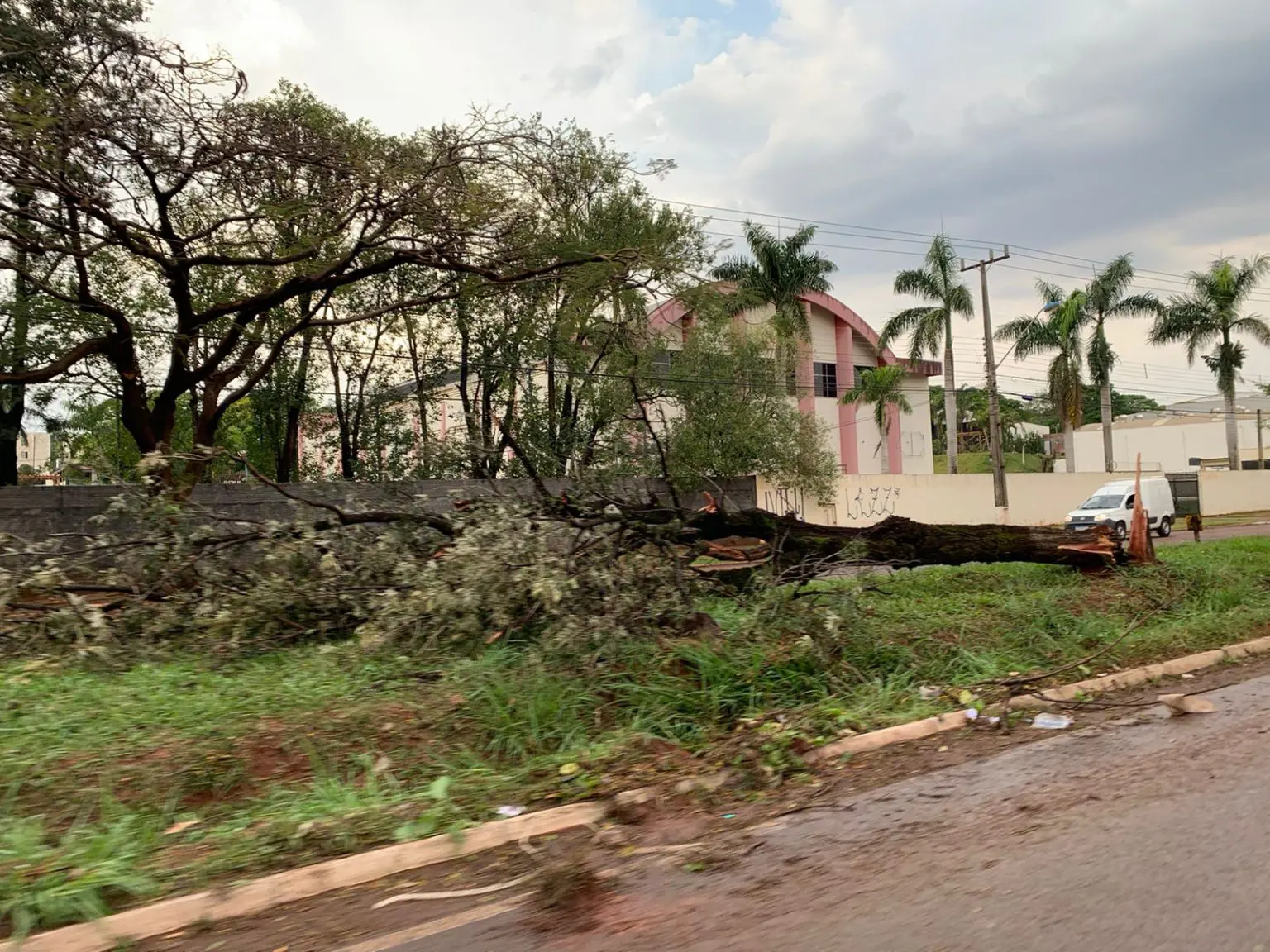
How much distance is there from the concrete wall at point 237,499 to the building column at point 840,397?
26.6 meters

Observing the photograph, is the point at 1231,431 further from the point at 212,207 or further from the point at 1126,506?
the point at 212,207

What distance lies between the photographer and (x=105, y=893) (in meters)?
3.47

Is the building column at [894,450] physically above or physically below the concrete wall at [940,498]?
above

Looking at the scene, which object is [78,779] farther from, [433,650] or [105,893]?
[433,650]

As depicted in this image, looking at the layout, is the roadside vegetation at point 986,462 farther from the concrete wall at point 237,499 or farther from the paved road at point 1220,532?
the concrete wall at point 237,499

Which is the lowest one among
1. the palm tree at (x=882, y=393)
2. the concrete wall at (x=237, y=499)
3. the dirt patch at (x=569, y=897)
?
the dirt patch at (x=569, y=897)

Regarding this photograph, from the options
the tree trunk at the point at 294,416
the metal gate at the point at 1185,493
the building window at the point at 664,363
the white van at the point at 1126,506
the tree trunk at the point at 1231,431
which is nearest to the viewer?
the tree trunk at the point at 294,416

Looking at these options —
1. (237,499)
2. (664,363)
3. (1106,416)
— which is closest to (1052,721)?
(237,499)

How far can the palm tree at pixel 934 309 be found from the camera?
32.1 meters

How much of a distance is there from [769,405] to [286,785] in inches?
855

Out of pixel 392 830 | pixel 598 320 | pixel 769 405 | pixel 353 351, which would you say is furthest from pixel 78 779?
pixel 769 405

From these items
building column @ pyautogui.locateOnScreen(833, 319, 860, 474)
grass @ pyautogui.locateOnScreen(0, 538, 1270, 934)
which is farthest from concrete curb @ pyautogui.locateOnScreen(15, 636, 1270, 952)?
building column @ pyautogui.locateOnScreen(833, 319, 860, 474)

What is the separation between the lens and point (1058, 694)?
22.0 feet

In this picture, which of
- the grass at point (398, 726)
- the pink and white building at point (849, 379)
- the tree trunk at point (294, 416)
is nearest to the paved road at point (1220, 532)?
the pink and white building at point (849, 379)
